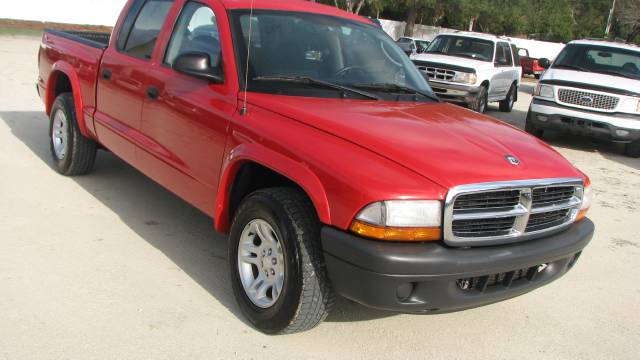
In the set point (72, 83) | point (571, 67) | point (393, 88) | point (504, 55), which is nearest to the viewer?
point (393, 88)

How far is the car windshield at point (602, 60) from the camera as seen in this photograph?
35.6 feet

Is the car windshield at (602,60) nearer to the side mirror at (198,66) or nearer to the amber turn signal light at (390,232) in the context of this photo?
the side mirror at (198,66)

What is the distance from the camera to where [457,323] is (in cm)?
386

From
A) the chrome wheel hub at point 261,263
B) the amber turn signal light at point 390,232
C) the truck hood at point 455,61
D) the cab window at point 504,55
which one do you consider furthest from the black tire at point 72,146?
the cab window at point 504,55

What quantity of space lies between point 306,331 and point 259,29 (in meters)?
1.91

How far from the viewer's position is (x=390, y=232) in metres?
2.90

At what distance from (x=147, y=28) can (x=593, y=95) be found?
7.88 meters

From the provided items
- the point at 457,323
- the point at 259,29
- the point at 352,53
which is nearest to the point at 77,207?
the point at 259,29

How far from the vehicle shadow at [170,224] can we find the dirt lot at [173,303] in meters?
0.01

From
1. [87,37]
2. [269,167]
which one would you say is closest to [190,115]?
[269,167]

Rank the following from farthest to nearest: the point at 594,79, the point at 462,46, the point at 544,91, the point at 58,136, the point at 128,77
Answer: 1. the point at 462,46
2. the point at 544,91
3. the point at 594,79
4. the point at 58,136
5. the point at 128,77

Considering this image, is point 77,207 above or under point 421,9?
under

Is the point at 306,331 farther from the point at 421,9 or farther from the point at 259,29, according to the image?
the point at 421,9

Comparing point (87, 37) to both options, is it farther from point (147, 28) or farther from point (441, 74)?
point (441, 74)
